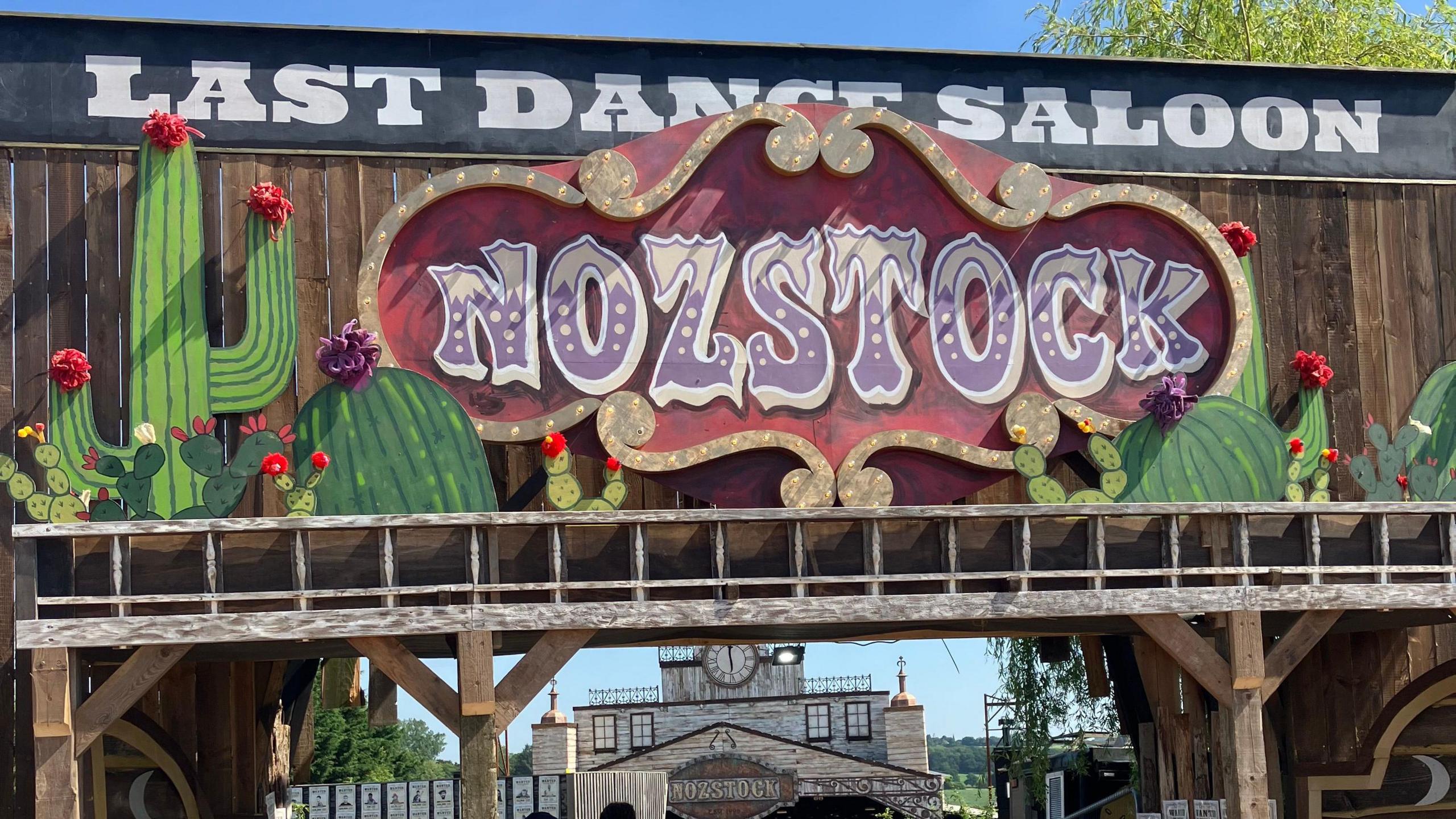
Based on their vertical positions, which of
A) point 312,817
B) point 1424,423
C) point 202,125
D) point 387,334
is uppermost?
point 202,125

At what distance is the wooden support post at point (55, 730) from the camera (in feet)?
37.4

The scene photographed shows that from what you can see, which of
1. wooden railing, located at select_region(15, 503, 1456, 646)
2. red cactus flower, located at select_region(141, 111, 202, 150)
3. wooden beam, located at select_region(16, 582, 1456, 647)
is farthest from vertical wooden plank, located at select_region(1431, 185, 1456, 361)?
red cactus flower, located at select_region(141, 111, 202, 150)

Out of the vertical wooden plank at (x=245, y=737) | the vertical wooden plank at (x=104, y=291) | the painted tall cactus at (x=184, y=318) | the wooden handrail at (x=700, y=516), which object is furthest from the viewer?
the vertical wooden plank at (x=245, y=737)

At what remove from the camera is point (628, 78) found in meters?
15.5

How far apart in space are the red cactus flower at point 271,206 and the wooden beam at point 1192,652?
7.57 meters

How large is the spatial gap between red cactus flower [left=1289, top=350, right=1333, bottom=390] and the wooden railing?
2103mm

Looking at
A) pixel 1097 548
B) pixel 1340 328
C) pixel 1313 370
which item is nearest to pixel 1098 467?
pixel 1097 548

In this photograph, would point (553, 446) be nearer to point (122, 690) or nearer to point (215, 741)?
point (122, 690)

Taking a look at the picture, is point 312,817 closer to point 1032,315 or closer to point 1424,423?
point 1032,315

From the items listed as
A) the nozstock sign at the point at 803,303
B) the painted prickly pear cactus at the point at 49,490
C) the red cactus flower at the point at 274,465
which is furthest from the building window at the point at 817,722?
the painted prickly pear cactus at the point at 49,490

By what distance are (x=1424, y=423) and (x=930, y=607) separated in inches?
239

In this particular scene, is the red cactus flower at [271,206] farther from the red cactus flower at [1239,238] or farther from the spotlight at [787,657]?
the spotlight at [787,657]

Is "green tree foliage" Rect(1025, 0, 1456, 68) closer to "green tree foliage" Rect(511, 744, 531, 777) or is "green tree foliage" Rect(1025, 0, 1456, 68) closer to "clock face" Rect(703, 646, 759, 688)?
"clock face" Rect(703, 646, 759, 688)

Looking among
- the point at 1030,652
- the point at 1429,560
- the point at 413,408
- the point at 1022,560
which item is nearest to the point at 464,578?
the point at 413,408
